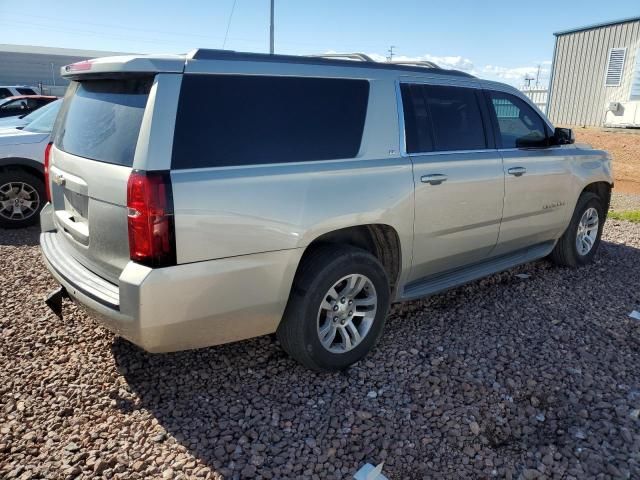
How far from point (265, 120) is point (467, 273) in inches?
88.1

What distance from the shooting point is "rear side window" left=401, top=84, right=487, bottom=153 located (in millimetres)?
3678

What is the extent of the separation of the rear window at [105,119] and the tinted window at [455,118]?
212cm

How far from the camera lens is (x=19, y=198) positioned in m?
6.71

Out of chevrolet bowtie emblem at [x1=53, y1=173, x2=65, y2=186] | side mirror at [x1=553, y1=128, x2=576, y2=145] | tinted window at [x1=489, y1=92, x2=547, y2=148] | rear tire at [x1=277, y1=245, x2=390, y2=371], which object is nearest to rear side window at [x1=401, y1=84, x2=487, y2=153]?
tinted window at [x1=489, y1=92, x2=547, y2=148]

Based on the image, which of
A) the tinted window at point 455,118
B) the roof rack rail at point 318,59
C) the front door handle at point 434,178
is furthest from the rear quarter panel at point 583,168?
the front door handle at point 434,178

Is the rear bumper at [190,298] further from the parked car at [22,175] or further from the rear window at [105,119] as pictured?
the parked car at [22,175]

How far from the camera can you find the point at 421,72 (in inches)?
152

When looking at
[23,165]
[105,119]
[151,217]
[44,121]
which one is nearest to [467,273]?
[151,217]

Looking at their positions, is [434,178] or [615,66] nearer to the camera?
[434,178]

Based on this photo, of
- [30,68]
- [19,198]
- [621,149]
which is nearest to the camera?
[19,198]

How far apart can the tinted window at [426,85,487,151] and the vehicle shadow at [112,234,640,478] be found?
1.41 metres

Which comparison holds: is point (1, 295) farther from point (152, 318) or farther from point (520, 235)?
point (520, 235)

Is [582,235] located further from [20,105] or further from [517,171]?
[20,105]

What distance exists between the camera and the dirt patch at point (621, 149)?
13877mm
